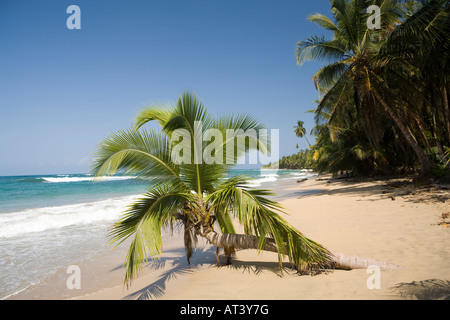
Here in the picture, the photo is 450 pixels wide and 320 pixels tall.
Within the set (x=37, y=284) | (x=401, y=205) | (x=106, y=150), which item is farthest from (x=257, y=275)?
(x=401, y=205)

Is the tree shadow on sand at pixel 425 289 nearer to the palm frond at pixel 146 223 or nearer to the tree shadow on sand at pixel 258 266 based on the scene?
the tree shadow on sand at pixel 258 266

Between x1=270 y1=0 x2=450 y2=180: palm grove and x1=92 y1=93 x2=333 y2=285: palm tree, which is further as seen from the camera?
x1=270 y1=0 x2=450 y2=180: palm grove

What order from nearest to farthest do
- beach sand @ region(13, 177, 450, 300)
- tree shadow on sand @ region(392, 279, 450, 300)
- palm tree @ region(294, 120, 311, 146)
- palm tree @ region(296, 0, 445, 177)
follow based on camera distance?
tree shadow on sand @ region(392, 279, 450, 300) → beach sand @ region(13, 177, 450, 300) → palm tree @ region(296, 0, 445, 177) → palm tree @ region(294, 120, 311, 146)

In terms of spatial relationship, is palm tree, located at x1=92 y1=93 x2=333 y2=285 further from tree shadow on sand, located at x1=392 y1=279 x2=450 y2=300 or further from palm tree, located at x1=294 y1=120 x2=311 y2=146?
palm tree, located at x1=294 y1=120 x2=311 y2=146

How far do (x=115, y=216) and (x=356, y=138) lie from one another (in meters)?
21.4

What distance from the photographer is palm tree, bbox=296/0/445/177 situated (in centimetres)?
1141

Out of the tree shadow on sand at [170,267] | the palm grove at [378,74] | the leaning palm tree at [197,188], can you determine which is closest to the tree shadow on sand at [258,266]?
the leaning palm tree at [197,188]

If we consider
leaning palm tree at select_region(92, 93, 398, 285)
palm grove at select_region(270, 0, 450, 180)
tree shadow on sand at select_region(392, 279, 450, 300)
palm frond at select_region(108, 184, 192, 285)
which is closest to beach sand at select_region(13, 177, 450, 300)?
tree shadow on sand at select_region(392, 279, 450, 300)

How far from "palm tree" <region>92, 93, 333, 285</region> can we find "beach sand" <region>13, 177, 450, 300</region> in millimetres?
393

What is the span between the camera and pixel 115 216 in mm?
10844

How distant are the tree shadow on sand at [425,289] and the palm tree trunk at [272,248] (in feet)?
1.75

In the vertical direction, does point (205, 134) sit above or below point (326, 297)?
above

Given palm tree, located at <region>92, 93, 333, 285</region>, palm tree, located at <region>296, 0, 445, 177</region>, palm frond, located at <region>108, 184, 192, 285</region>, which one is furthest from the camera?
palm tree, located at <region>296, 0, 445, 177</region>
